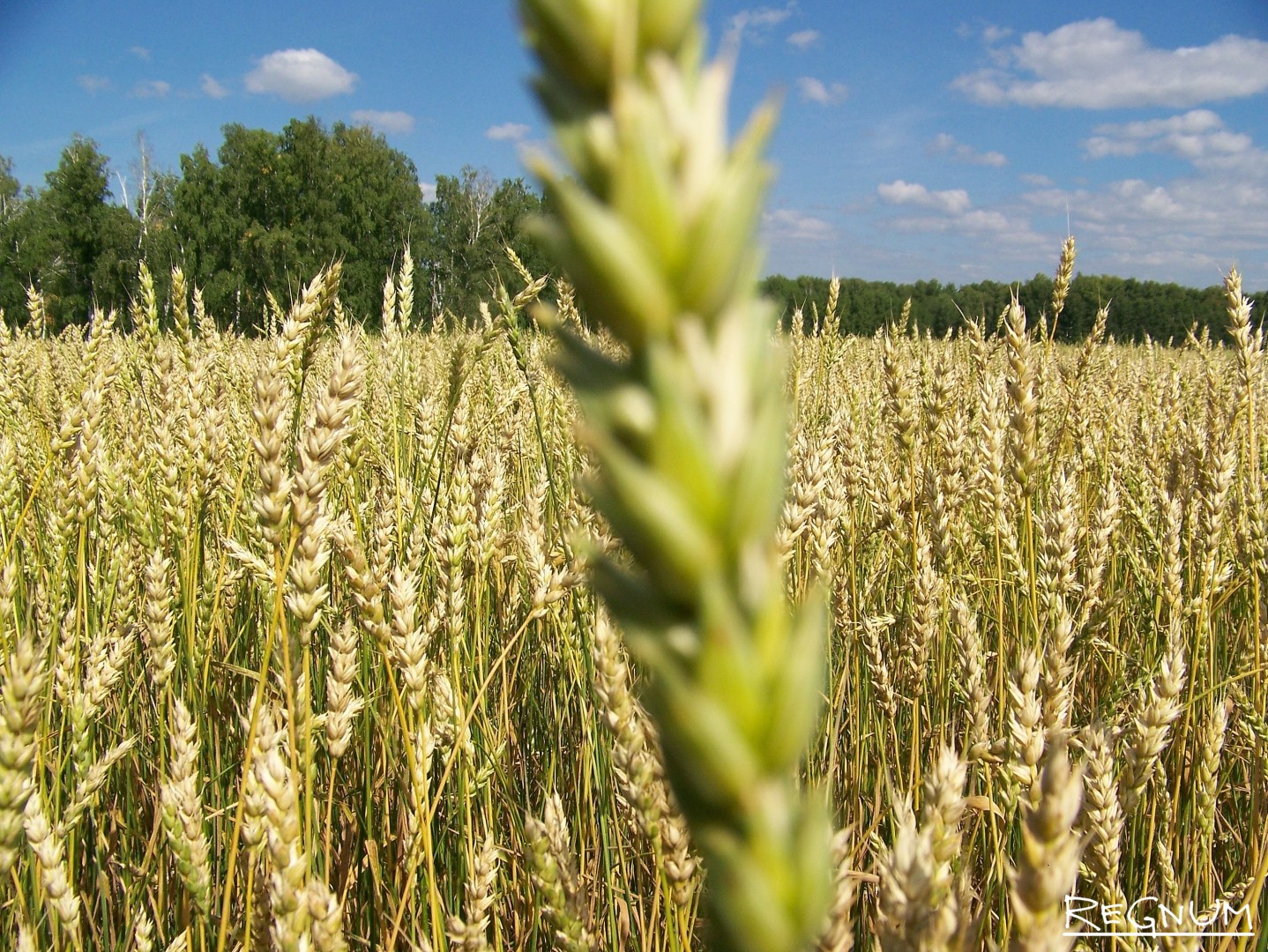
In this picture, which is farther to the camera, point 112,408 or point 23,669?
point 112,408

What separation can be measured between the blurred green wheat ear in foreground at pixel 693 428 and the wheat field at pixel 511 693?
1.30ft

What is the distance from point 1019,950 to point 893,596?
2.56 meters

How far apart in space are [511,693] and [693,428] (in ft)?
7.77

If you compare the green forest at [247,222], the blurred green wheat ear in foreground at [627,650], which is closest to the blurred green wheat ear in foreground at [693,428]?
the blurred green wheat ear in foreground at [627,650]

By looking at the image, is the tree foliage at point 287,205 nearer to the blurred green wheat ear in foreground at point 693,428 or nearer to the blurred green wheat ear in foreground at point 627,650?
the blurred green wheat ear in foreground at point 627,650

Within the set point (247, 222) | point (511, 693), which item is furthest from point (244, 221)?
point (511, 693)

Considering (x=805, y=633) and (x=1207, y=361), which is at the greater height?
(x=1207, y=361)

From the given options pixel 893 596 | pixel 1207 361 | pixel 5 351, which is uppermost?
pixel 1207 361

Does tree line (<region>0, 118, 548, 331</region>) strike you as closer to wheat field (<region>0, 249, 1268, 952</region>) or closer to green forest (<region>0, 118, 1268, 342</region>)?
green forest (<region>0, 118, 1268, 342</region>)

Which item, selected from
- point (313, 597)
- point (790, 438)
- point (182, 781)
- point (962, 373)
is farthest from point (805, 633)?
point (962, 373)

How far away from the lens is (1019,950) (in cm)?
61

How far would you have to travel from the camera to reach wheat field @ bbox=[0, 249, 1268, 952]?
124 cm

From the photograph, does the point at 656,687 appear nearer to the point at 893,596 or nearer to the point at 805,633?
the point at 805,633

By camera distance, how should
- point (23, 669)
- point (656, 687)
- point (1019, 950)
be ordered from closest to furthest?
1. point (656, 687)
2. point (1019, 950)
3. point (23, 669)
